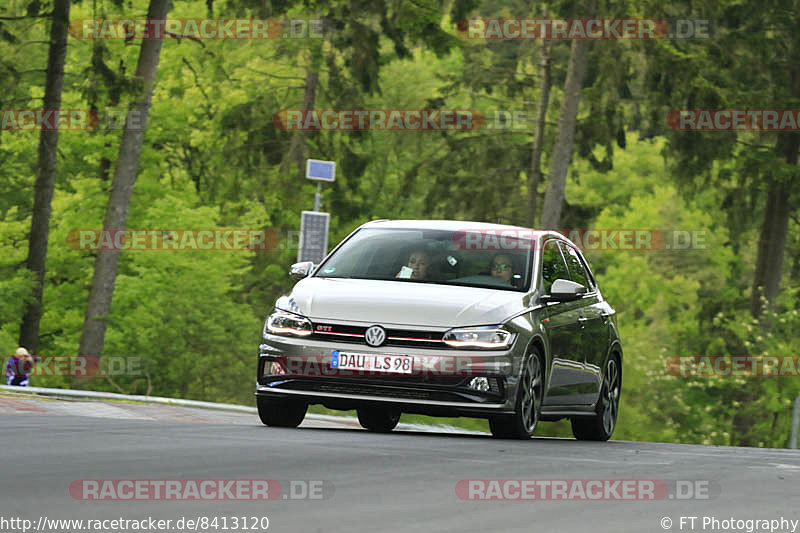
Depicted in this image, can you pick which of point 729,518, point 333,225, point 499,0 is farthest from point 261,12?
point 499,0

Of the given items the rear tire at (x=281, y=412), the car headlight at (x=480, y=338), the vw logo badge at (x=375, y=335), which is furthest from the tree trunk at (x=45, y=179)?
the car headlight at (x=480, y=338)

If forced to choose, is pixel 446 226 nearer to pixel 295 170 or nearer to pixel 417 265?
pixel 417 265

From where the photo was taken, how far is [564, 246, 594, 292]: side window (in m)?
14.8

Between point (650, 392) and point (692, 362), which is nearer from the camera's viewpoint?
point (692, 362)

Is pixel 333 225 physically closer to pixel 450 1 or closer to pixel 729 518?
pixel 450 1

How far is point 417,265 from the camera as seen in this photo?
1308cm

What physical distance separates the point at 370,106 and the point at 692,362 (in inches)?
515

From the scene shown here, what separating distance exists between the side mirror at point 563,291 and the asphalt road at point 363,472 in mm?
1222

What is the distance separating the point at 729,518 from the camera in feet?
24.6

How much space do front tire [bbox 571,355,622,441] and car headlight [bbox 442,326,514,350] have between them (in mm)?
3080

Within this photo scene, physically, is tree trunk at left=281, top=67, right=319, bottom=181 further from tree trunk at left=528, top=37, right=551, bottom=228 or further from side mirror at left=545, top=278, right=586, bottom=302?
side mirror at left=545, top=278, right=586, bottom=302

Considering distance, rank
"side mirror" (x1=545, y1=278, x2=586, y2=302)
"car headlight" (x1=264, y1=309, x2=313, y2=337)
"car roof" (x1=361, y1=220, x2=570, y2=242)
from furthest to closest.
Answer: "car roof" (x1=361, y1=220, x2=570, y2=242)
"side mirror" (x1=545, y1=278, x2=586, y2=302)
"car headlight" (x1=264, y1=309, x2=313, y2=337)

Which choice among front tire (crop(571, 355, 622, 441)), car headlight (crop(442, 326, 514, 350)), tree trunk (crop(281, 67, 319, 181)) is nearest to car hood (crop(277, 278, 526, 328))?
car headlight (crop(442, 326, 514, 350))

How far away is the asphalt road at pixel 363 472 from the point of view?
6.78 m
